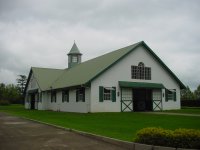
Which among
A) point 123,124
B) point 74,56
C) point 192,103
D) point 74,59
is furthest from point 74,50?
point 123,124

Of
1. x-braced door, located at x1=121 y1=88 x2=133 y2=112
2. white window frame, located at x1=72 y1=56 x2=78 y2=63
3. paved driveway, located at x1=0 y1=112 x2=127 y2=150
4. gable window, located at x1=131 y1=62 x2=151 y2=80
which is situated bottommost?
paved driveway, located at x1=0 y1=112 x2=127 y2=150

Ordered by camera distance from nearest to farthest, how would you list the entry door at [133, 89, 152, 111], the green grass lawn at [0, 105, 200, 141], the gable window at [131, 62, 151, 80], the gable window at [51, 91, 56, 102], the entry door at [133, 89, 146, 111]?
the green grass lawn at [0, 105, 200, 141] → the gable window at [131, 62, 151, 80] → the entry door at [133, 89, 152, 111] → the entry door at [133, 89, 146, 111] → the gable window at [51, 91, 56, 102]

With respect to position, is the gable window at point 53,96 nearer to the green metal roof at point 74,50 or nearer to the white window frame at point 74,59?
the white window frame at point 74,59

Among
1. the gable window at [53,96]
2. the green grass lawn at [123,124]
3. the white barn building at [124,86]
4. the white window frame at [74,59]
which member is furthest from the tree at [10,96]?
the green grass lawn at [123,124]

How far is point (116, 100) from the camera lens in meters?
28.3

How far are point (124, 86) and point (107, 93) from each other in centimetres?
185

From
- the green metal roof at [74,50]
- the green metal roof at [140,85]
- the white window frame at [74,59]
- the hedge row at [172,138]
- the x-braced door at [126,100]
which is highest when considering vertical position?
the green metal roof at [74,50]

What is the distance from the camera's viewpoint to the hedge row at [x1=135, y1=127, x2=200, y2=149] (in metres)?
8.55

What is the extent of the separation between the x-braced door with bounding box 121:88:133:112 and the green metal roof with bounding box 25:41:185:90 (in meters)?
3.22

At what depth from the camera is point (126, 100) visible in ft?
95.8

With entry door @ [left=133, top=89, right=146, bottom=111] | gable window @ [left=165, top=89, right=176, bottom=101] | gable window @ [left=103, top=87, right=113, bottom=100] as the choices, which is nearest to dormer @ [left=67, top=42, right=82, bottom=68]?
entry door @ [left=133, top=89, right=146, bottom=111]

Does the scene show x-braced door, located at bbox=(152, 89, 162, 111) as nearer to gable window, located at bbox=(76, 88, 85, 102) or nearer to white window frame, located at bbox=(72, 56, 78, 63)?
gable window, located at bbox=(76, 88, 85, 102)

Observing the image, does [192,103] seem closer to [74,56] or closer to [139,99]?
[139,99]

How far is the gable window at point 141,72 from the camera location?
30.2m
